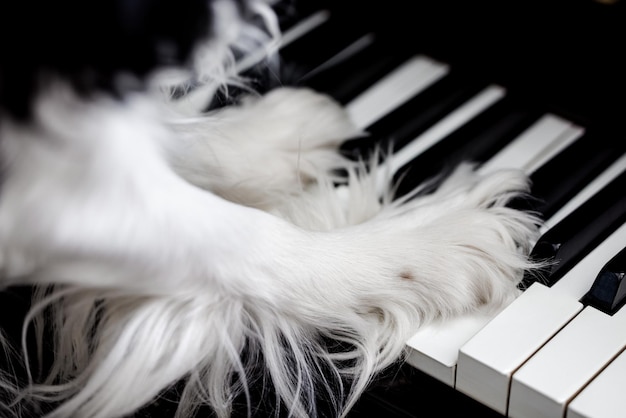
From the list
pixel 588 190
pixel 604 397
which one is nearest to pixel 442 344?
pixel 604 397

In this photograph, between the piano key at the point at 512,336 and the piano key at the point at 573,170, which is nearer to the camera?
the piano key at the point at 512,336

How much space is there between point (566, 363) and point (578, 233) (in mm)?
148

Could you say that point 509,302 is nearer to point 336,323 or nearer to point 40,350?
point 336,323

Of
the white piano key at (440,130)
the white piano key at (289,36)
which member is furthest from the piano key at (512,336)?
the white piano key at (289,36)

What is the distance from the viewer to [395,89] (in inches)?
42.2

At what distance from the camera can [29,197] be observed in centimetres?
63

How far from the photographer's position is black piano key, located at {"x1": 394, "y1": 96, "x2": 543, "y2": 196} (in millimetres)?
915

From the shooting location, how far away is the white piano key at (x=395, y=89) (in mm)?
1044

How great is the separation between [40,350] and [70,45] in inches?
13.8

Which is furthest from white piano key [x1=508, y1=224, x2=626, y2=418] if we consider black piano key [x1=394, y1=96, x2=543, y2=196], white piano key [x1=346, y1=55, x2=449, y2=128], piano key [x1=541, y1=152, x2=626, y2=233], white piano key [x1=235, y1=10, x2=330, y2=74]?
white piano key [x1=235, y1=10, x2=330, y2=74]

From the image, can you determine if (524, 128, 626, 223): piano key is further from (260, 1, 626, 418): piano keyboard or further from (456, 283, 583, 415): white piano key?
(456, 283, 583, 415): white piano key

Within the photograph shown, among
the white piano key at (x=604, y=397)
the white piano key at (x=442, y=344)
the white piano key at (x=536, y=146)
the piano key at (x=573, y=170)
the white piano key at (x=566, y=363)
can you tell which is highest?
the piano key at (x=573, y=170)

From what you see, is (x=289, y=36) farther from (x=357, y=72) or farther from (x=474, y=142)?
(x=474, y=142)

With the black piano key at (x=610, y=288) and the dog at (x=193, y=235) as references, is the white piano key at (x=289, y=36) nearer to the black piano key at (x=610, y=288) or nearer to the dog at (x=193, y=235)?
the dog at (x=193, y=235)
